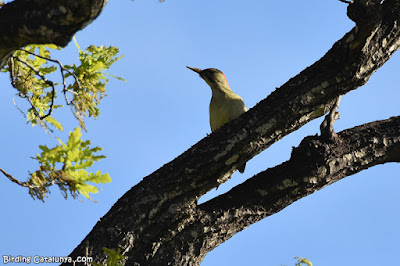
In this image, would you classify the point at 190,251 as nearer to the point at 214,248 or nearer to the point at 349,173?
the point at 214,248

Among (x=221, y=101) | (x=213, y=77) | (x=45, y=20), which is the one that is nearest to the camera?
(x=45, y=20)

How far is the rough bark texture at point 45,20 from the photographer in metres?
2.78

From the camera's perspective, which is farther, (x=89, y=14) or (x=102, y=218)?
(x=102, y=218)

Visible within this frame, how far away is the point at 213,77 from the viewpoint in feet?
21.5

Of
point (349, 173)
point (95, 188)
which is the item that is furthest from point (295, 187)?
point (95, 188)

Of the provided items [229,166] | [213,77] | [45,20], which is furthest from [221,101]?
[45,20]

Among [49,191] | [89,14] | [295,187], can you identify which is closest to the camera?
[89,14]

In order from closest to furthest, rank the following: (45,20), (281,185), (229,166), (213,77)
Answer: (45,20) → (229,166) → (281,185) → (213,77)

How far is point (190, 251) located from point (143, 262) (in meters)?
0.42

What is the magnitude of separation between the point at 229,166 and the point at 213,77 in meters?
2.62

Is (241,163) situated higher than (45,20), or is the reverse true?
(45,20)

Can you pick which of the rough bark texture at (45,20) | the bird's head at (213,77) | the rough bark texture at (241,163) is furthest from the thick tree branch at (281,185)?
the bird's head at (213,77)

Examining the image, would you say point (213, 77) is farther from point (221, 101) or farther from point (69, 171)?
point (69, 171)

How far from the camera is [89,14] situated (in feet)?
9.18
